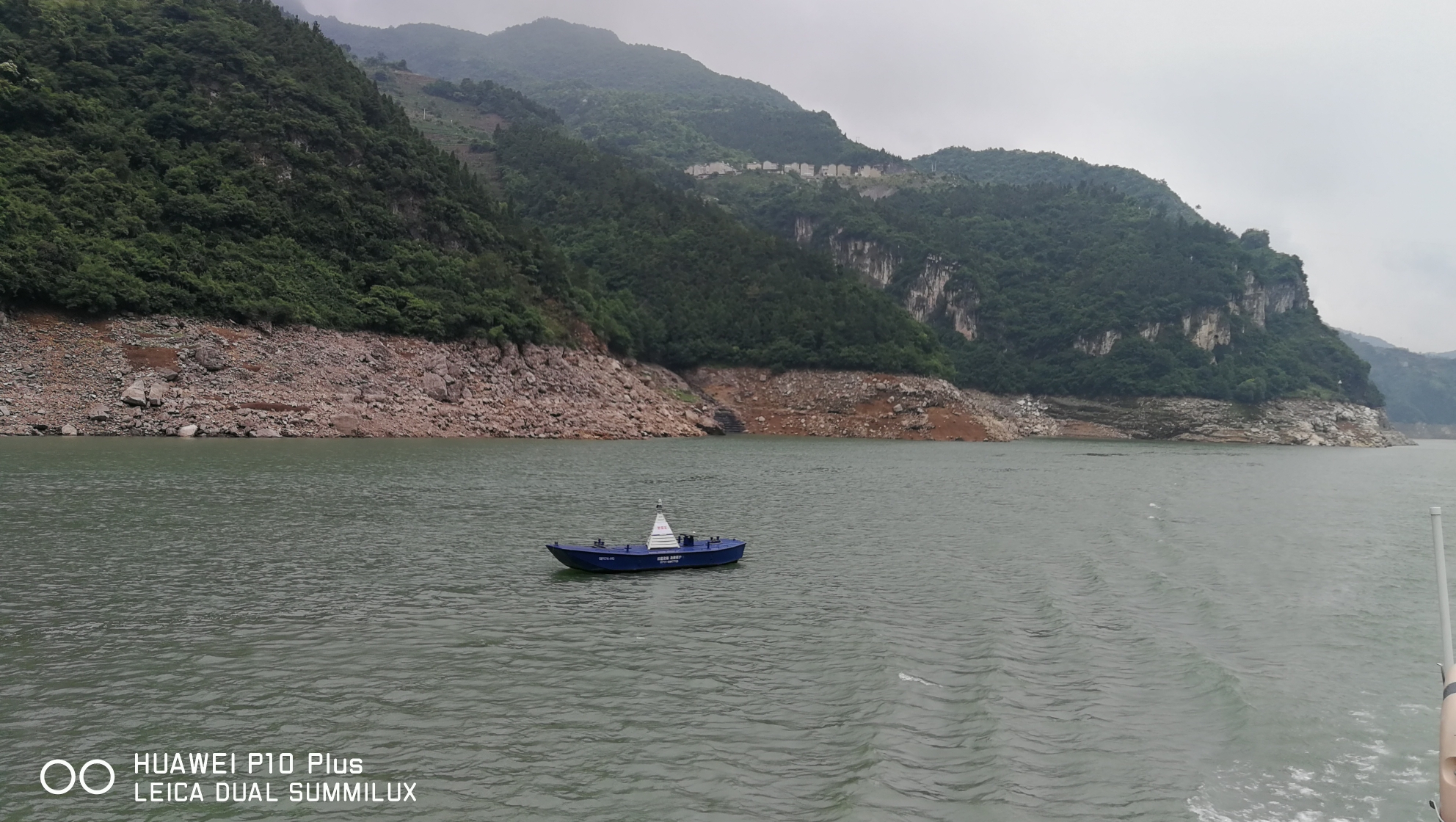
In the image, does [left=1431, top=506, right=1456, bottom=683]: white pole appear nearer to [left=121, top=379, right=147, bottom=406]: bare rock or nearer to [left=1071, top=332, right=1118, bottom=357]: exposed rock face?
[left=121, top=379, right=147, bottom=406]: bare rock

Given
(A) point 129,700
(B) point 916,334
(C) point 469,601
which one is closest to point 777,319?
(B) point 916,334

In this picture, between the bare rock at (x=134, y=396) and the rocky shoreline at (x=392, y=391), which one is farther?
the bare rock at (x=134, y=396)

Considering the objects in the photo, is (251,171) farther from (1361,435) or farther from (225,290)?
(1361,435)

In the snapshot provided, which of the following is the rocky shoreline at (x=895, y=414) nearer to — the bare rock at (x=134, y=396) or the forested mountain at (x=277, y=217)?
the forested mountain at (x=277, y=217)

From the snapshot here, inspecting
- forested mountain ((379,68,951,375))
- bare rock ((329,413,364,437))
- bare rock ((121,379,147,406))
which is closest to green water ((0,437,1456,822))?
bare rock ((121,379,147,406))

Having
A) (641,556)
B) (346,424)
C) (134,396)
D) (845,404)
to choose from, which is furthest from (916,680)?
(845,404)

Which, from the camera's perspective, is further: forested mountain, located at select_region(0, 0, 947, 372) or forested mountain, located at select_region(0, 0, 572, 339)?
forested mountain, located at select_region(0, 0, 947, 372)

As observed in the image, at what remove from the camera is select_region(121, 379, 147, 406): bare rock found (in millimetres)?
59281

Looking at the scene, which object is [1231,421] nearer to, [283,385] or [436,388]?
[436,388]

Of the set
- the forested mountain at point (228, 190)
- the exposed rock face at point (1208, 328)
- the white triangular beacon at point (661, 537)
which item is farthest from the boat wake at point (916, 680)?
the exposed rock face at point (1208, 328)

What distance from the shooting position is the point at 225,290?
70.5 meters

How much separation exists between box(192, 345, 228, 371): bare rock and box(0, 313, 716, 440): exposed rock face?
0.09 m

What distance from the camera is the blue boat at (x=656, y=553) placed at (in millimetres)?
25969

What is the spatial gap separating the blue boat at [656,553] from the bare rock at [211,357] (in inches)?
2010
